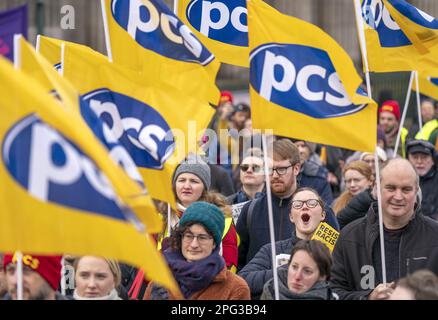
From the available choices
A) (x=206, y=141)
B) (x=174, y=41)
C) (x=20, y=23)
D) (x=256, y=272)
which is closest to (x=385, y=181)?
(x=256, y=272)

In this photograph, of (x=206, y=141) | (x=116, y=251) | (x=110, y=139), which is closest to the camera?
(x=116, y=251)

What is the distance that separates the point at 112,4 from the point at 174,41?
76cm

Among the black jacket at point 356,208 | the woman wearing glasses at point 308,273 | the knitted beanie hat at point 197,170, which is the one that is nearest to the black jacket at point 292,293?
the woman wearing glasses at point 308,273

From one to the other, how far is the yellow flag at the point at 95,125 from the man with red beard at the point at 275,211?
9.98ft

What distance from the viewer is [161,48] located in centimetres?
1012

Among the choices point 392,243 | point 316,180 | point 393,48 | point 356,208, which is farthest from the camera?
point 316,180

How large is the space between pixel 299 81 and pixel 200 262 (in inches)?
53.5

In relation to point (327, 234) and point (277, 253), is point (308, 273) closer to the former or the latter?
point (277, 253)

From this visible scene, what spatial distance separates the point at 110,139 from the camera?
306 inches

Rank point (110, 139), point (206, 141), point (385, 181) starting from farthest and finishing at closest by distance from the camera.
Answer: point (206, 141) < point (385, 181) < point (110, 139)

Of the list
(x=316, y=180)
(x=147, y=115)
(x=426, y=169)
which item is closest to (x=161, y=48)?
(x=147, y=115)

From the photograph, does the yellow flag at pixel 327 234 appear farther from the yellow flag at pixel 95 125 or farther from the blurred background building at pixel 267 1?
the blurred background building at pixel 267 1

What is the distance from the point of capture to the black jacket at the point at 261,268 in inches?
377

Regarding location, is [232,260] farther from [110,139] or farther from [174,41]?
[110,139]
